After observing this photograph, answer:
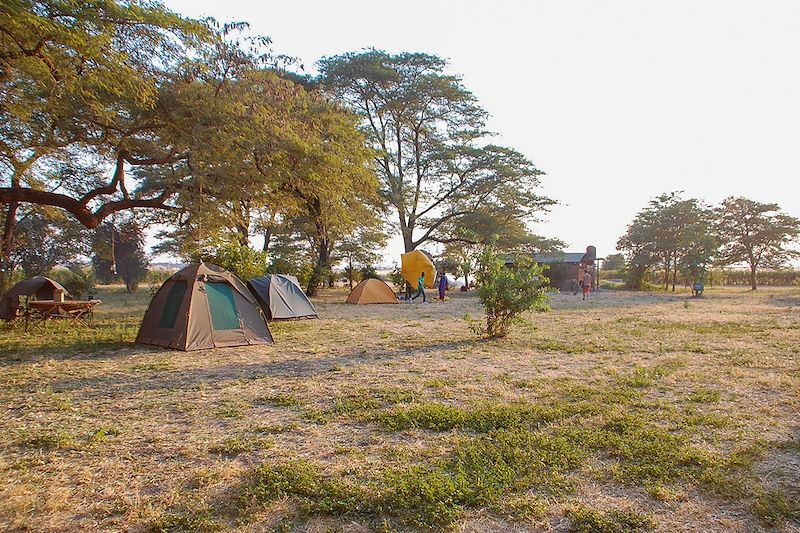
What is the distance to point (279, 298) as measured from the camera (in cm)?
1375

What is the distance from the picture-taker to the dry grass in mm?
2898

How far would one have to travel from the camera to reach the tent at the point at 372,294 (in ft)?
66.9

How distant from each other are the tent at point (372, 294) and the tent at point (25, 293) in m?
10.1

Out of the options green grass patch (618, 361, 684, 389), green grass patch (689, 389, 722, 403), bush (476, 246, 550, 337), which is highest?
bush (476, 246, 550, 337)


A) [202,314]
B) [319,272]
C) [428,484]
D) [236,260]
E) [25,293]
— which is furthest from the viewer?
[319,272]

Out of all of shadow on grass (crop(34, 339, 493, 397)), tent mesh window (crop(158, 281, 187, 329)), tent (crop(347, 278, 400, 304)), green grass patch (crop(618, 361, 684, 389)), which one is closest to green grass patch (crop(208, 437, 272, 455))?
shadow on grass (crop(34, 339, 493, 397))

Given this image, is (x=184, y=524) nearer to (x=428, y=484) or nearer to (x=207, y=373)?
(x=428, y=484)

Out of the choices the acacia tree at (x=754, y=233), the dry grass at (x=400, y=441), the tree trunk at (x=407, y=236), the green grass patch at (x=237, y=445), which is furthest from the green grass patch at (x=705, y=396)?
the acacia tree at (x=754, y=233)

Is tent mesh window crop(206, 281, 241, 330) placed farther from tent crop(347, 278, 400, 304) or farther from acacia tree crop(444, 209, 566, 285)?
acacia tree crop(444, 209, 566, 285)

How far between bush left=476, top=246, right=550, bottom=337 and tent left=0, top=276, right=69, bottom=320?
11449mm

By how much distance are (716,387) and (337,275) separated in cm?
2710

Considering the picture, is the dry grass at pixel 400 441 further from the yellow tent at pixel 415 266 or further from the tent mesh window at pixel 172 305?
the yellow tent at pixel 415 266

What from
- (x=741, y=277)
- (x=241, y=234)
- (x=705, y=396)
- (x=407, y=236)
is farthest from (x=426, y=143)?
(x=741, y=277)

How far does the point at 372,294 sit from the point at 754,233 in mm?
31591
